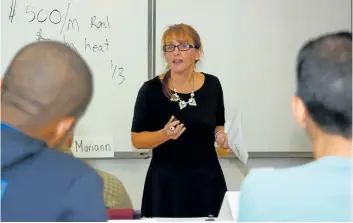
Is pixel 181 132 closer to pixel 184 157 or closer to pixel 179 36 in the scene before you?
pixel 184 157

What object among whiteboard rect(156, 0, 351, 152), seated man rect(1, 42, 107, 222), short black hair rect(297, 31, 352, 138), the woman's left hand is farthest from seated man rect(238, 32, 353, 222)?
whiteboard rect(156, 0, 351, 152)

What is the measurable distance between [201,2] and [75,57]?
1.49 metres

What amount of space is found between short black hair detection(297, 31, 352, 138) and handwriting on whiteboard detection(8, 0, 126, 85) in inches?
56.4

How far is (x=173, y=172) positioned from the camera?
1.88m

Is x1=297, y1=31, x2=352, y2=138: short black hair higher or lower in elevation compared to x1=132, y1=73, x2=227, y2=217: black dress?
higher

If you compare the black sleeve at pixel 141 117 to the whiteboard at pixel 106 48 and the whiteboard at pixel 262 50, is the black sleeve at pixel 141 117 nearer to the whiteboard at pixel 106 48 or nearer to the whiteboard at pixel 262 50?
the whiteboard at pixel 106 48

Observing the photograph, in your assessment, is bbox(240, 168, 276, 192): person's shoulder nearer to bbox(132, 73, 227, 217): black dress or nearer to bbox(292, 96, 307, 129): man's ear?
bbox(292, 96, 307, 129): man's ear

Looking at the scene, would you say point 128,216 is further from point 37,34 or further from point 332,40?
point 37,34

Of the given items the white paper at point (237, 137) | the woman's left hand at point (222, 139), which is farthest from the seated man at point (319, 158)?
the woman's left hand at point (222, 139)

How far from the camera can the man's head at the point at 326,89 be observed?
0.70m

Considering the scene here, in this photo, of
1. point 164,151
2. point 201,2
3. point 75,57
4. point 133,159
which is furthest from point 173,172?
point 75,57

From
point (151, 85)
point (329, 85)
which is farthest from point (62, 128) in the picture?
point (151, 85)

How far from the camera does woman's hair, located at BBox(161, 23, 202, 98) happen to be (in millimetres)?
1884

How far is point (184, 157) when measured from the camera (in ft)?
6.10
